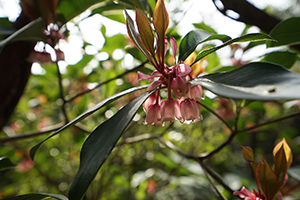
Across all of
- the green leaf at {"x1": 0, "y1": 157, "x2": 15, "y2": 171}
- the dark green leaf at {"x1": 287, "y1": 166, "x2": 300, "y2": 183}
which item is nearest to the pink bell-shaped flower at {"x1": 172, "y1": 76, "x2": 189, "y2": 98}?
the green leaf at {"x1": 0, "y1": 157, "x2": 15, "y2": 171}

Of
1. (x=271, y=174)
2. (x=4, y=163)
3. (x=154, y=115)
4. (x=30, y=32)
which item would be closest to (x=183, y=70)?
(x=154, y=115)

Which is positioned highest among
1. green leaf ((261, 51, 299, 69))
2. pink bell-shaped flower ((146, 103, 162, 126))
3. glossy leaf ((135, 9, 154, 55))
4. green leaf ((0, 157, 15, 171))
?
glossy leaf ((135, 9, 154, 55))

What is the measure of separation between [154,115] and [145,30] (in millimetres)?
209

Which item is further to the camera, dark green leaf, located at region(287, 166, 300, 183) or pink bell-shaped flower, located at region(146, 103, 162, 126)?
dark green leaf, located at region(287, 166, 300, 183)

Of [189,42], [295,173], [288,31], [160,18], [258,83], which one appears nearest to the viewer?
[258,83]

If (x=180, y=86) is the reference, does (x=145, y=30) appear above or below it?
above

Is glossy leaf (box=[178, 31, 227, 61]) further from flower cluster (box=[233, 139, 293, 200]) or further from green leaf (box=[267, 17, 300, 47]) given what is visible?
flower cluster (box=[233, 139, 293, 200])

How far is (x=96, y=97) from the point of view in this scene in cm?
192

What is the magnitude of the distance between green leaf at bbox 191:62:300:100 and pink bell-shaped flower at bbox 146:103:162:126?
7.0 inches

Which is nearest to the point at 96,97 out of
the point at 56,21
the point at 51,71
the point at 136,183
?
the point at 51,71

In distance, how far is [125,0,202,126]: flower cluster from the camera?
16.9 inches

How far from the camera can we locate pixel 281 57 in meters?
0.75

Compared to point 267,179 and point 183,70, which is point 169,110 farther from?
point 267,179

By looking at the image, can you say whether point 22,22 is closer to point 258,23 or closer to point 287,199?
point 258,23
